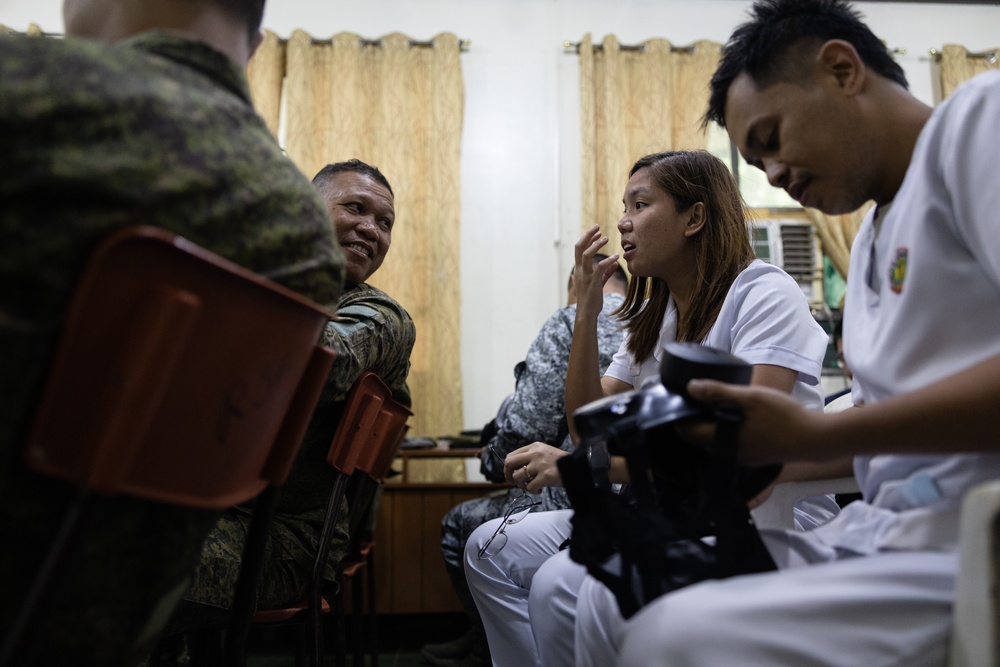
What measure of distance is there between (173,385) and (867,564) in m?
0.64

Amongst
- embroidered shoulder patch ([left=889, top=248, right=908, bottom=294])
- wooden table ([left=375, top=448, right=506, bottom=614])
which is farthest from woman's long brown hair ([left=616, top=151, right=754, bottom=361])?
wooden table ([left=375, top=448, right=506, bottom=614])

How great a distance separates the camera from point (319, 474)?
1.61 m

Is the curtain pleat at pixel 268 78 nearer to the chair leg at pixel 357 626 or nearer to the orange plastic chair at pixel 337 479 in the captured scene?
the chair leg at pixel 357 626

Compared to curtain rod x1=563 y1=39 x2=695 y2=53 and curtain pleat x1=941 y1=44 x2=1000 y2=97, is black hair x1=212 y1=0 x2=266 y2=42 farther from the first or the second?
curtain pleat x1=941 y1=44 x2=1000 y2=97

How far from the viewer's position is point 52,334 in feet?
1.97

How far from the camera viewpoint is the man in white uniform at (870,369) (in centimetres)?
69

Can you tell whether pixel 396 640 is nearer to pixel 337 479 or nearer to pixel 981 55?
pixel 337 479

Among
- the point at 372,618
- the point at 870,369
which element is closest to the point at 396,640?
the point at 372,618

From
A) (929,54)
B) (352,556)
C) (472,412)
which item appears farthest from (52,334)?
(929,54)

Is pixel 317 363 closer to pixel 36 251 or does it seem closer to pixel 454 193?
pixel 36 251

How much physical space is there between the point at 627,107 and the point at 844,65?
11.5ft

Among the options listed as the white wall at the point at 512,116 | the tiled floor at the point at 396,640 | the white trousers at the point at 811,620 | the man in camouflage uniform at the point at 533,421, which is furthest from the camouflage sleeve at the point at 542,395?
the white wall at the point at 512,116

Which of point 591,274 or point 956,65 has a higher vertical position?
point 956,65

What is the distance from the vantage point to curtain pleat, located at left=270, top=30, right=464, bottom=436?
4.07m
